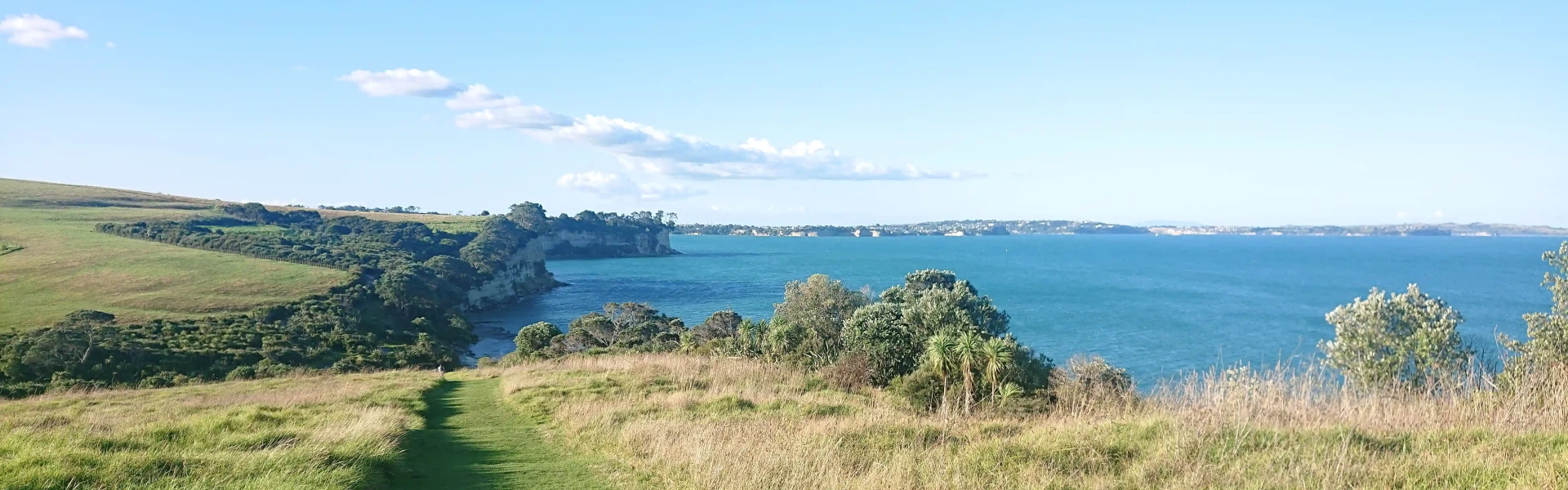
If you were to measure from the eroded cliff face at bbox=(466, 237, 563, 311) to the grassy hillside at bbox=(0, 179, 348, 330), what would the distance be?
18278 millimetres

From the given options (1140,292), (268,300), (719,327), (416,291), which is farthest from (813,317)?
(1140,292)

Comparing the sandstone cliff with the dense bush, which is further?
the sandstone cliff

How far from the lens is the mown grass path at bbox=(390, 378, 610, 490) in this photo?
28.6 feet

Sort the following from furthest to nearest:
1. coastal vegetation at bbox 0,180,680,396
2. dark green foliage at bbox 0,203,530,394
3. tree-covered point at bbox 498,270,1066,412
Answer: coastal vegetation at bbox 0,180,680,396, dark green foliage at bbox 0,203,530,394, tree-covered point at bbox 498,270,1066,412

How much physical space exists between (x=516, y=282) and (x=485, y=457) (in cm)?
10338

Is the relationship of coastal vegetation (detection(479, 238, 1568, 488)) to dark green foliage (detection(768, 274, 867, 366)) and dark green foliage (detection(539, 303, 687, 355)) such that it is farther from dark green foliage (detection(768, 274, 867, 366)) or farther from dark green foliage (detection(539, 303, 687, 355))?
dark green foliage (detection(539, 303, 687, 355))

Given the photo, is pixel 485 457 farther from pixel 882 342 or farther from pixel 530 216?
pixel 530 216

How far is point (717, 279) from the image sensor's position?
418ft

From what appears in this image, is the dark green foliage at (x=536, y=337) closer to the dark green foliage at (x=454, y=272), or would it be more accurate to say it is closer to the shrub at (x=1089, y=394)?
the shrub at (x=1089, y=394)

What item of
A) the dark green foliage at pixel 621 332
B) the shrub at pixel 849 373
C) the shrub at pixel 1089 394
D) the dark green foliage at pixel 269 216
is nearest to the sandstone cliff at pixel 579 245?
the dark green foliage at pixel 269 216

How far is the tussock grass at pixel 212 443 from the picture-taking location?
713 centimetres

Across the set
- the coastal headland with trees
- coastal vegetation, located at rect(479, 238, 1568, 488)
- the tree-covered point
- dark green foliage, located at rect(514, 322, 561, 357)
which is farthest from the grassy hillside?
coastal vegetation, located at rect(479, 238, 1568, 488)

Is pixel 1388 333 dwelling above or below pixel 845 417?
below

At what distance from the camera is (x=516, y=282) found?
108m
